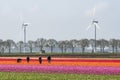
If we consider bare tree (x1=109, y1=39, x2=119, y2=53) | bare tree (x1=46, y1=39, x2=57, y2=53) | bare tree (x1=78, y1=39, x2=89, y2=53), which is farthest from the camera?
bare tree (x1=46, y1=39, x2=57, y2=53)

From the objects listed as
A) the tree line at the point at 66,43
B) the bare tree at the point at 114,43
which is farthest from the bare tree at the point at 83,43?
the bare tree at the point at 114,43

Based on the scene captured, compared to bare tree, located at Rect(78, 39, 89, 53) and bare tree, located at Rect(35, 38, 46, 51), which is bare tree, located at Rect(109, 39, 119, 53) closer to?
bare tree, located at Rect(78, 39, 89, 53)

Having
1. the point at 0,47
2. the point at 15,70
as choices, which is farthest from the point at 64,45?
the point at 15,70

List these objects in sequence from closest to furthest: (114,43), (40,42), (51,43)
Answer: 1. (114,43)
2. (40,42)
3. (51,43)

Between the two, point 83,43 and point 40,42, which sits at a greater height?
point 40,42

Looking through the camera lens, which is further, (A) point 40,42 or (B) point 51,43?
(B) point 51,43

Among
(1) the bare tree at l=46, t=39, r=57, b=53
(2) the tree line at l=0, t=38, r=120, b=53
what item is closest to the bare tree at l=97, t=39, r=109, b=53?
(2) the tree line at l=0, t=38, r=120, b=53

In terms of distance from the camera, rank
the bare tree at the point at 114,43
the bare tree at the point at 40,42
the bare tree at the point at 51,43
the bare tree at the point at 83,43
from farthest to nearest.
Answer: the bare tree at the point at 51,43, the bare tree at the point at 40,42, the bare tree at the point at 114,43, the bare tree at the point at 83,43

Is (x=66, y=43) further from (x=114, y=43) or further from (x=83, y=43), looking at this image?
(x=114, y=43)

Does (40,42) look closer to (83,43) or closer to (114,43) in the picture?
(83,43)

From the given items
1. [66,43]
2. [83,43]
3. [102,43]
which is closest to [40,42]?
[66,43]

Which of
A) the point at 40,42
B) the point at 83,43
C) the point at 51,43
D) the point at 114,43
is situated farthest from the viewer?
the point at 51,43

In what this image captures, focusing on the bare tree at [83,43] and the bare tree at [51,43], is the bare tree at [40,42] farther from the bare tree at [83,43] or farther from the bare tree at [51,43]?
the bare tree at [83,43]

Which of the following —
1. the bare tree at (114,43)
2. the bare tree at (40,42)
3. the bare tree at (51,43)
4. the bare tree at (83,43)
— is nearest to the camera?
the bare tree at (83,43)
